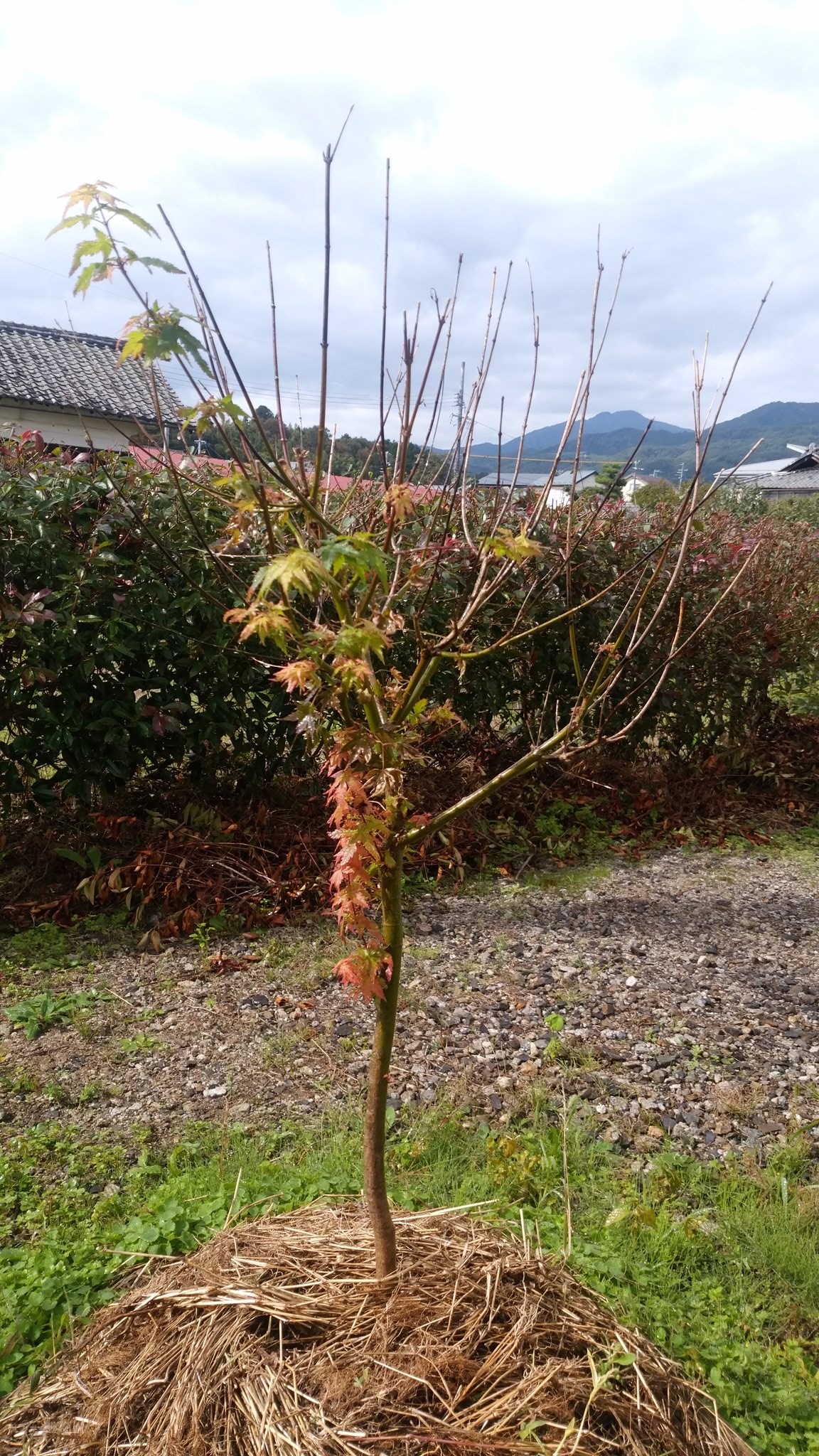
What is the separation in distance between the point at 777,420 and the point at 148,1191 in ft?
695

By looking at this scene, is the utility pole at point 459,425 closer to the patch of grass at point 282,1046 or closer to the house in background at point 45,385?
the patch of grass at point 282,1046

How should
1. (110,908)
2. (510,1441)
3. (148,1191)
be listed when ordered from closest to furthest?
1. (510,1441)
2. (148,1191)
3. (110,908)

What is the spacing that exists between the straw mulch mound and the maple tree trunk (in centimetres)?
8

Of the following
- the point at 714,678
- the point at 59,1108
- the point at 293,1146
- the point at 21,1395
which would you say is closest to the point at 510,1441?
the point at 21,1395

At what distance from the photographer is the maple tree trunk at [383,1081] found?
1.72 metres

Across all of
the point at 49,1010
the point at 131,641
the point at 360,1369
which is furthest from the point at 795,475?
the point at 360,1369

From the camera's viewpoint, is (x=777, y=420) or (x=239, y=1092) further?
(x=777, y=420)

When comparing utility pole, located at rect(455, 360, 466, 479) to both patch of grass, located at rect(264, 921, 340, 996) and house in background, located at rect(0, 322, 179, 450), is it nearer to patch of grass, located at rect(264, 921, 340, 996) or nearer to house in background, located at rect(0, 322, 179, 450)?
patch of grass, located at rect(264, 921, 340, 996)

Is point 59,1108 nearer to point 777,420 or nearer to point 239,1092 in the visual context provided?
point 239,1092

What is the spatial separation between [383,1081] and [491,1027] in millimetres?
1460

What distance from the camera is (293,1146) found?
8.27 feet

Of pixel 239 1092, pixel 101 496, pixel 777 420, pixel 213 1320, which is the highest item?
pixel 777 420

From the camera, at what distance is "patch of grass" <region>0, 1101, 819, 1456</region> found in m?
1.86

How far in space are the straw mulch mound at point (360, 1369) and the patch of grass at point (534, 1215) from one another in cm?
18
